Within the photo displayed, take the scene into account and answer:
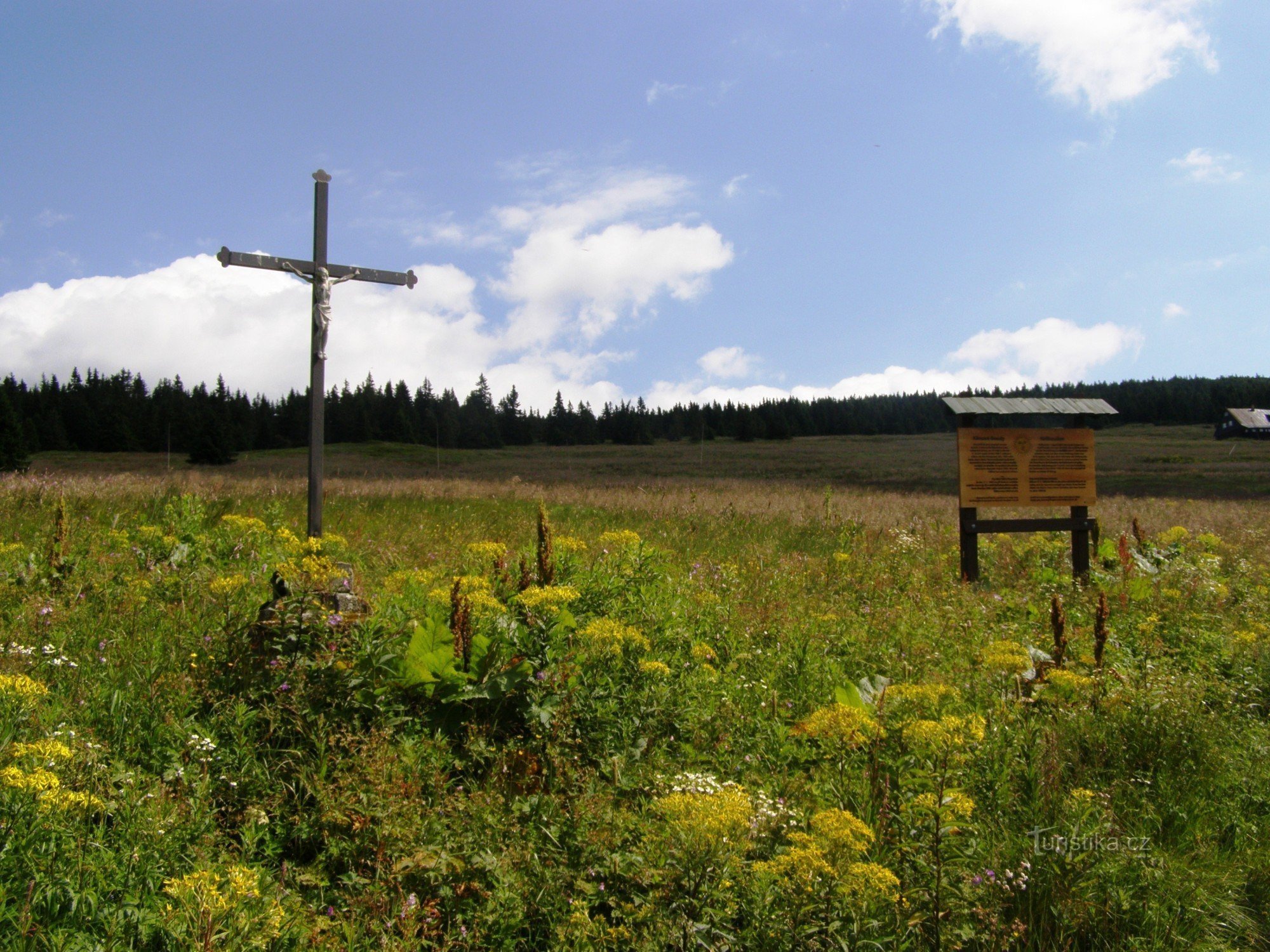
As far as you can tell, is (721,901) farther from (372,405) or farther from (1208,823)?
(372,405)

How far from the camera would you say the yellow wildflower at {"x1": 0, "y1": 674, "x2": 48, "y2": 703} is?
287 centimetres

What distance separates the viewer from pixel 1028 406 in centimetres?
1015

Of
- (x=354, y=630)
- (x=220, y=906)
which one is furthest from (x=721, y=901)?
(x=354, y=630)

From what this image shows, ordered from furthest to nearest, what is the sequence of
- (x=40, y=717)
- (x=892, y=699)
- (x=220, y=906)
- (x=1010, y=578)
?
1. (x=1010, y=578)
2. (x=892, y=699)
3. (x=40, y=717)
4. (x=220, y=906)

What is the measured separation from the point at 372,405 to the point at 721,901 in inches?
3789

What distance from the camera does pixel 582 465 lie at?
145 feet

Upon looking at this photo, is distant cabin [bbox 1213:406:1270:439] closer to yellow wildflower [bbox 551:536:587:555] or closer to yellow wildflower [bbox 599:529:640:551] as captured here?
yellow wildflower [bbox 599:529:640:551]

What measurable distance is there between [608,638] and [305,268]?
509cm

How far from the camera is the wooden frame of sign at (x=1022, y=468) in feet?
32.3

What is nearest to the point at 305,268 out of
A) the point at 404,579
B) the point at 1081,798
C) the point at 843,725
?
the point at 404,579

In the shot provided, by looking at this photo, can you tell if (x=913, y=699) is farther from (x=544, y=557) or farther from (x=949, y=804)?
(x=544, y=557)

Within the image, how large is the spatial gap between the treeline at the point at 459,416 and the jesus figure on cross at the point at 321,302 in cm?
6061

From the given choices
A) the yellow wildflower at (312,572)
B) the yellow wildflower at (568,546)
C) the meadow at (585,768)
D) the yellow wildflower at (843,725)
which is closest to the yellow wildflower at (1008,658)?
the meadow at (585,768)

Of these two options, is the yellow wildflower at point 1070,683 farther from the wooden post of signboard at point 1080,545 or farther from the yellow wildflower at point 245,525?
the wooden post of signboard at point 1080,545
